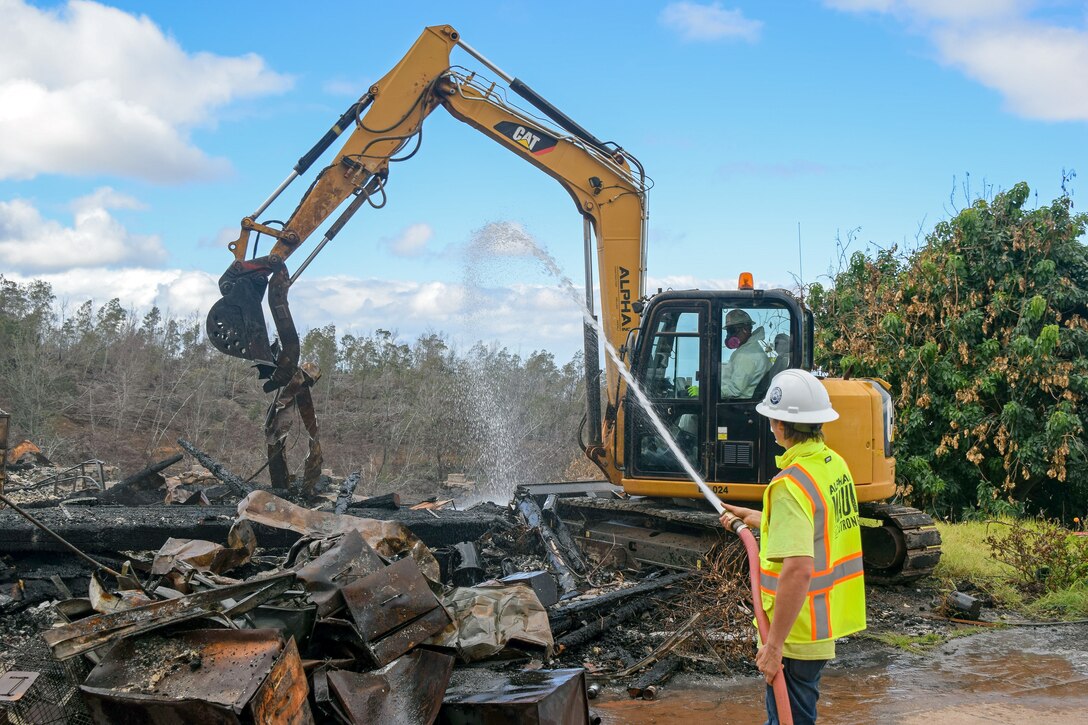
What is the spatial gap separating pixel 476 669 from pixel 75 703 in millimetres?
2247

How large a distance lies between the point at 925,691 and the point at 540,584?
8.84 feet

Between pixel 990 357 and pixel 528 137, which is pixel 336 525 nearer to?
pixel 528 137

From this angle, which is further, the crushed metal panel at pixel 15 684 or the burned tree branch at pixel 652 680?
the burned tree branch at pixel 652 680

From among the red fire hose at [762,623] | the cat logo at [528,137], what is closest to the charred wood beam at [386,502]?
the cat logo at [528,137]

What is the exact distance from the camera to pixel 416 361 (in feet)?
104

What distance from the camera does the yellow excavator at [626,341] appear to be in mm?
8039

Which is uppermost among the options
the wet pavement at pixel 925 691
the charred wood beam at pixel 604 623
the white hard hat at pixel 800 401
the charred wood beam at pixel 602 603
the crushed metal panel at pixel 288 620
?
the white hard hat at pixel 800 401

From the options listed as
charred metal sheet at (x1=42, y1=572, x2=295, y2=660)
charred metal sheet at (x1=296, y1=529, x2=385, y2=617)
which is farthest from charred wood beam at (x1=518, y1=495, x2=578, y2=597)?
charred metal sheet at (x1=42, y1=572, x2=295, y2=660)

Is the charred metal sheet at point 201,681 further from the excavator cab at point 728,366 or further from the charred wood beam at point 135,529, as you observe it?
the excavator cab at point 728,366

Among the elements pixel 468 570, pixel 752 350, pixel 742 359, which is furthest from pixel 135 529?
pixel 752 350

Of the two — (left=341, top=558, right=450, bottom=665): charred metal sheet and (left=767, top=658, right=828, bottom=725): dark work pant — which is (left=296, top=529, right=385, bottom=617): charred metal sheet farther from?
(left=767, top=658, right=828, bottom=725): dark work pant

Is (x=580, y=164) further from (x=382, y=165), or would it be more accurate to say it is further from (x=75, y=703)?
(x=75, y=703)

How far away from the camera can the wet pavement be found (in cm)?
558

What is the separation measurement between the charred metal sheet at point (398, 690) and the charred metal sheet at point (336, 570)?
619mm
